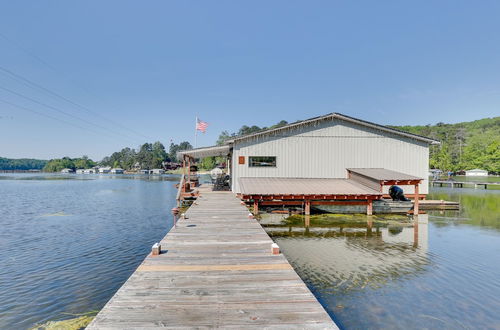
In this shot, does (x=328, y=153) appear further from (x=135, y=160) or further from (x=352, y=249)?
(x=135, y=160)

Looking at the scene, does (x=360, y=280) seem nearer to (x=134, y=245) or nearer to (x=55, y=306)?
(x=55, y=306)

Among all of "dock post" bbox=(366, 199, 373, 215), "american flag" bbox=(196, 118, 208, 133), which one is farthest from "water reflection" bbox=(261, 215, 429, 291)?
"american flag" bbox=(196, 118, 208, 133)

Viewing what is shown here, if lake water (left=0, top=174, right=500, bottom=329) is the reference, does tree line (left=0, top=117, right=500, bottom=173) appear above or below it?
above

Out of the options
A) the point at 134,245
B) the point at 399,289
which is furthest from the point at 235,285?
the point at 134,245

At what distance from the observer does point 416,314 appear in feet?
21.8

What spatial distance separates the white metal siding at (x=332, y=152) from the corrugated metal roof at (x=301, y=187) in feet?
3.09

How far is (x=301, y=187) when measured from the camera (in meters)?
19.9

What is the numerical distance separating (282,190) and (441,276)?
36.9 ft

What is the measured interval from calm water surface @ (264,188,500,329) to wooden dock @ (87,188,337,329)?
2.30 m

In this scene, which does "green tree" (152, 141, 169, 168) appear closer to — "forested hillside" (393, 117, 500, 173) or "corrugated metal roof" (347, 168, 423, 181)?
"forested hillside" (393, 117, 500, 173)

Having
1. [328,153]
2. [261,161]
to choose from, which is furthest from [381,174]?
[261,161]

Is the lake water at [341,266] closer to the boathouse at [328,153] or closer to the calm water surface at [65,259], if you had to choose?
the calm water surface at [65,259]

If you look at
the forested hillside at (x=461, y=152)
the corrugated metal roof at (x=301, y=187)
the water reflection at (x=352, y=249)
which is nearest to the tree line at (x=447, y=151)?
the forested hillside at (x=461, y=152)

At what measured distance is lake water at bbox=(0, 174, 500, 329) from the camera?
22.5 feet
